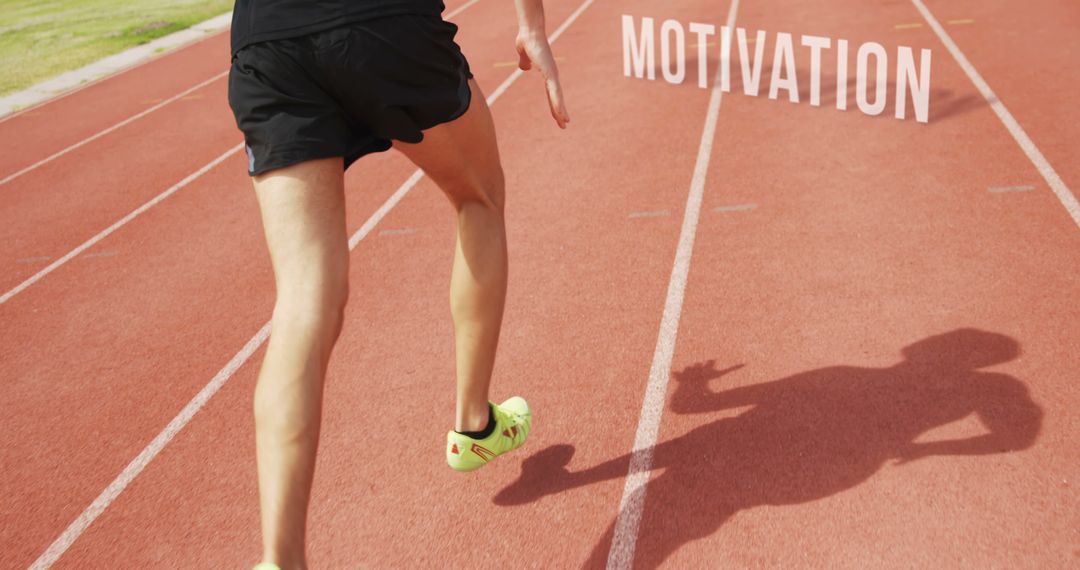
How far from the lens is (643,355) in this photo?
3334mm

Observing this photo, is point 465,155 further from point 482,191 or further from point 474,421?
point 474,421

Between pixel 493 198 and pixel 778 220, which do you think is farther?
pixel 778 220

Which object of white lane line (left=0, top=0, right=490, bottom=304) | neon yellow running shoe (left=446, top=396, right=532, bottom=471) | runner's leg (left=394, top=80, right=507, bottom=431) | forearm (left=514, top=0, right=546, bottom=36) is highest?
forearm (left=514, top=0, right=546, bottom=36)

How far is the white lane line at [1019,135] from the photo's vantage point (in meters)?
4.29

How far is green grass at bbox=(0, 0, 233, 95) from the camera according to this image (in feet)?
43.0

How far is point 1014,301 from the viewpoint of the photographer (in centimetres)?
342

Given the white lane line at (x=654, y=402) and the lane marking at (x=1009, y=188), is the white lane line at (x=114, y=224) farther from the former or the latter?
the lane marking at (x=1009, y=188)

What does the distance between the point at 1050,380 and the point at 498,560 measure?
172 cm

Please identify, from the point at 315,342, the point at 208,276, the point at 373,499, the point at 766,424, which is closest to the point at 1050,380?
the point at 766,424

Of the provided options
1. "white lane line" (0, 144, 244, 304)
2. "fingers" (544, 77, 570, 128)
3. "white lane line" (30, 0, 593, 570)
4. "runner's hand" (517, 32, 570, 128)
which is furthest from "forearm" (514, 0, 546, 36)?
"white lane line" (0, 144, 244, 304)

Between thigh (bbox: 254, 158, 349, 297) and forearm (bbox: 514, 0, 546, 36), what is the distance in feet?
2.16

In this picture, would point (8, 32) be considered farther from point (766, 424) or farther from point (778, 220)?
point (766, 424)

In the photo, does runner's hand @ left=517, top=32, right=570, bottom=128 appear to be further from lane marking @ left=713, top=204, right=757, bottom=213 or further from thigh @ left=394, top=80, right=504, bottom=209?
lane marking @ left=713, top=204, right=757, bottom=213

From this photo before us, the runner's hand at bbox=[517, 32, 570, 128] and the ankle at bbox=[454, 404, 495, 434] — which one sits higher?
the runner's hand at bbox=[517, 32, 570, 128]
